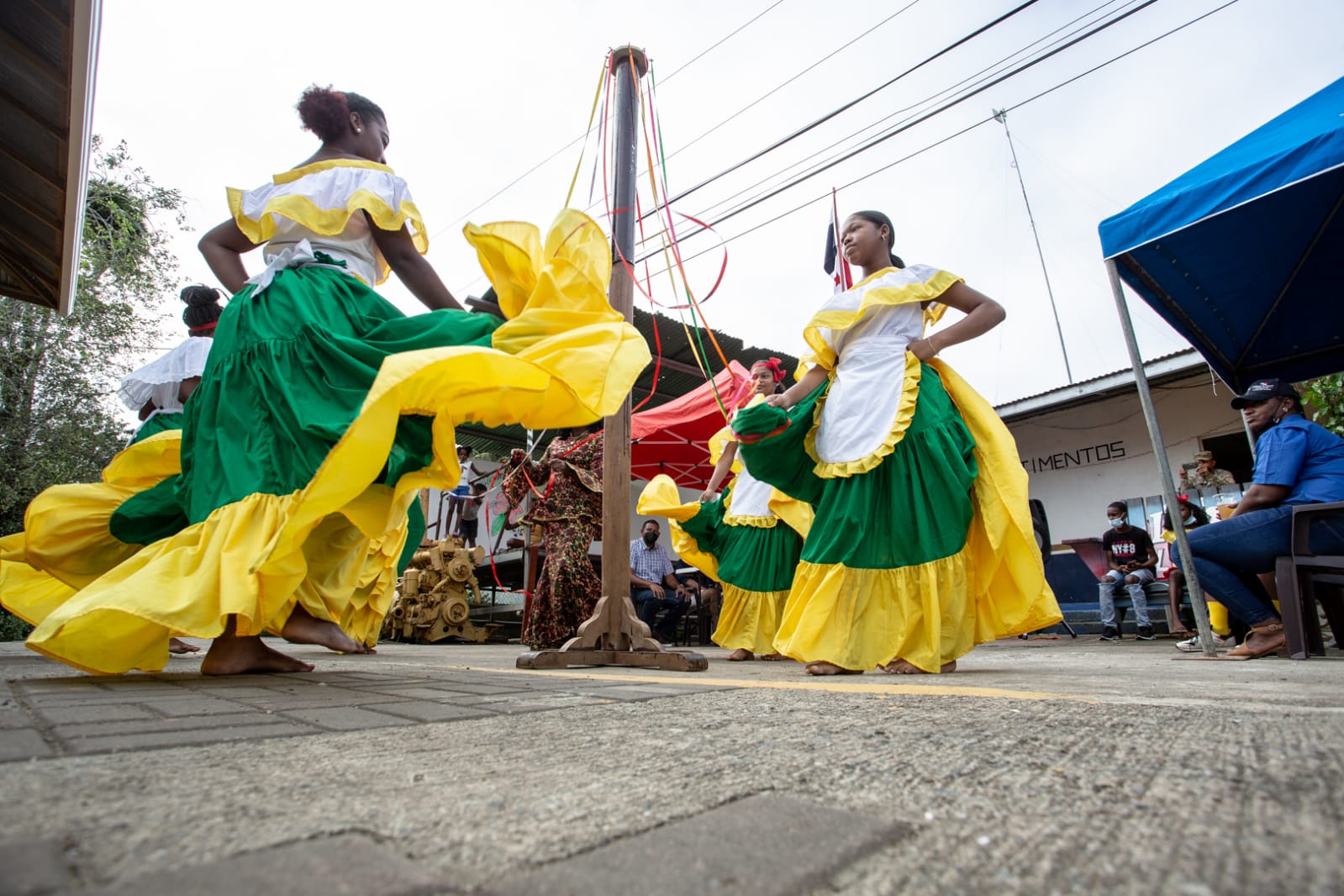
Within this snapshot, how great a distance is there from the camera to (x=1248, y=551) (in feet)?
10.8

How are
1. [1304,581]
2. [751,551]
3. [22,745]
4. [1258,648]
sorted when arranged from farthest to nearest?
[751,551]
[1258,648]
[1304,581]
[22,745]

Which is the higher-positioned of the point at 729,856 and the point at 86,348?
the point at 86,348

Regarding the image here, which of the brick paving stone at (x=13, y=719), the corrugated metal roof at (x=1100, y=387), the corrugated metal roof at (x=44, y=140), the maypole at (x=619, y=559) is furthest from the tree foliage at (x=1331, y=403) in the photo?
the corrugated metal roof at (x=44, y=140)

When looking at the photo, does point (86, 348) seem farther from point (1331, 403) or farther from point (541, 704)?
point (1331, 403)

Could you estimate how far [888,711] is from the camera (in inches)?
49.9

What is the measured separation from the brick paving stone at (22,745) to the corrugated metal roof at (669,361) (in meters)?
7.80

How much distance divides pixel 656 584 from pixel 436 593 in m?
2.35

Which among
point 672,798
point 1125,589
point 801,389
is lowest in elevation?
point 672,798

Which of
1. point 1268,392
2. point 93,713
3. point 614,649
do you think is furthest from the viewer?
A: point 1268,392

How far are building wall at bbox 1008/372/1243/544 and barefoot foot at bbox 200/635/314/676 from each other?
Result: 878 cm

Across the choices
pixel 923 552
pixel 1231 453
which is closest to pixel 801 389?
pixel 923 552

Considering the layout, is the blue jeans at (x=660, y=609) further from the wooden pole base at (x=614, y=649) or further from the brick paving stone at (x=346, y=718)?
the brick paving stone at (x=346, y=718)

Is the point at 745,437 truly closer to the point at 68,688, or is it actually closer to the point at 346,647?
the point at 346,647

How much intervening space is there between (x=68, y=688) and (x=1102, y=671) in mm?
2995
